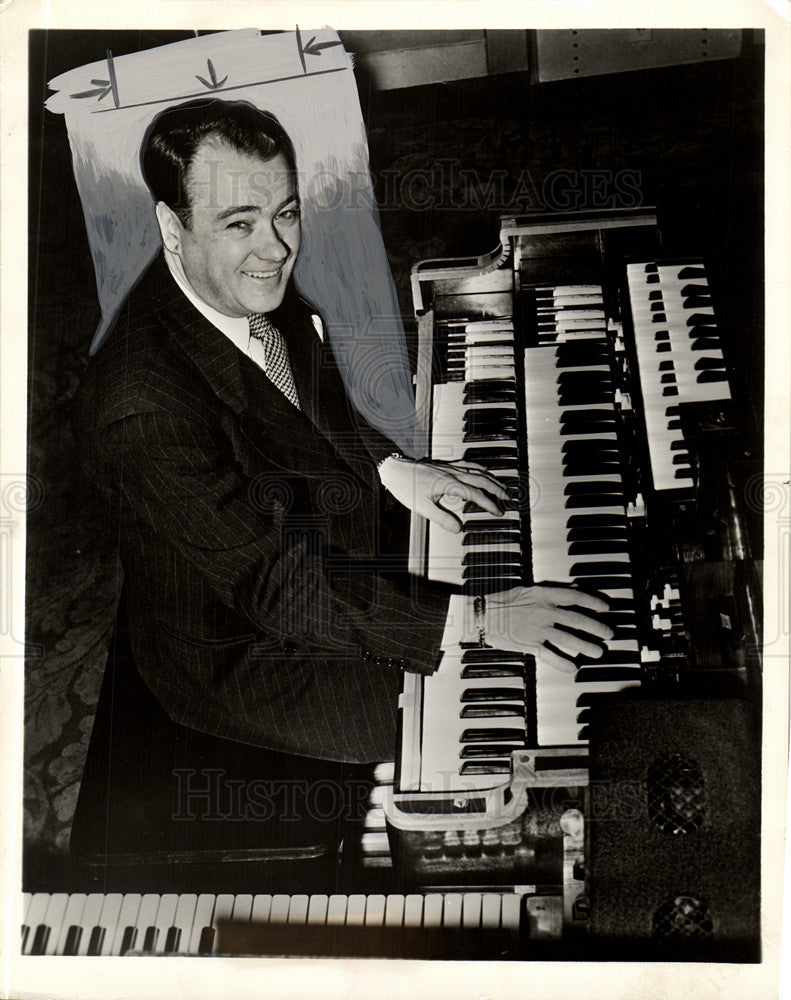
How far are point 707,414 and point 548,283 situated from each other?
0.55 metres

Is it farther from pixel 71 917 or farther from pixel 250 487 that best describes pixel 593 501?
pixel 71 917

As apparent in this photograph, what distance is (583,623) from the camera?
2.08 metres

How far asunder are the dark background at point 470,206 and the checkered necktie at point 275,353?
1.13 feet

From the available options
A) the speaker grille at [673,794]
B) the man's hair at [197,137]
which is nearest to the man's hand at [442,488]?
the speaker grille at [673,794]

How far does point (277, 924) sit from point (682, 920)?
1.03 meters

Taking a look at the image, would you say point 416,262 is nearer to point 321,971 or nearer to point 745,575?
point 745,575

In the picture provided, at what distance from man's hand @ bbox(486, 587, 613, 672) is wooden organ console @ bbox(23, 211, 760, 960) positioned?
3 centimetres

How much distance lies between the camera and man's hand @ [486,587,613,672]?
2080 millimetres

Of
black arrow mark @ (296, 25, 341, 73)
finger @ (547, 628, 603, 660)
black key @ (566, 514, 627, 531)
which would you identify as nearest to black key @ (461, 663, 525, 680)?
finger @ (547, 628, 603, 660)

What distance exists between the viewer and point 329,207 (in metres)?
2.32

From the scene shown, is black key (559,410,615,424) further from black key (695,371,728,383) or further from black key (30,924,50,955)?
black key (30,924,50,955)

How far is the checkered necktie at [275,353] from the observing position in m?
2.28

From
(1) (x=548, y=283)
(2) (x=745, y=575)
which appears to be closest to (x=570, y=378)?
(1) (x=548, y=283)

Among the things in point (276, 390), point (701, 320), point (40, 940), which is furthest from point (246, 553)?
point (701, 320)
